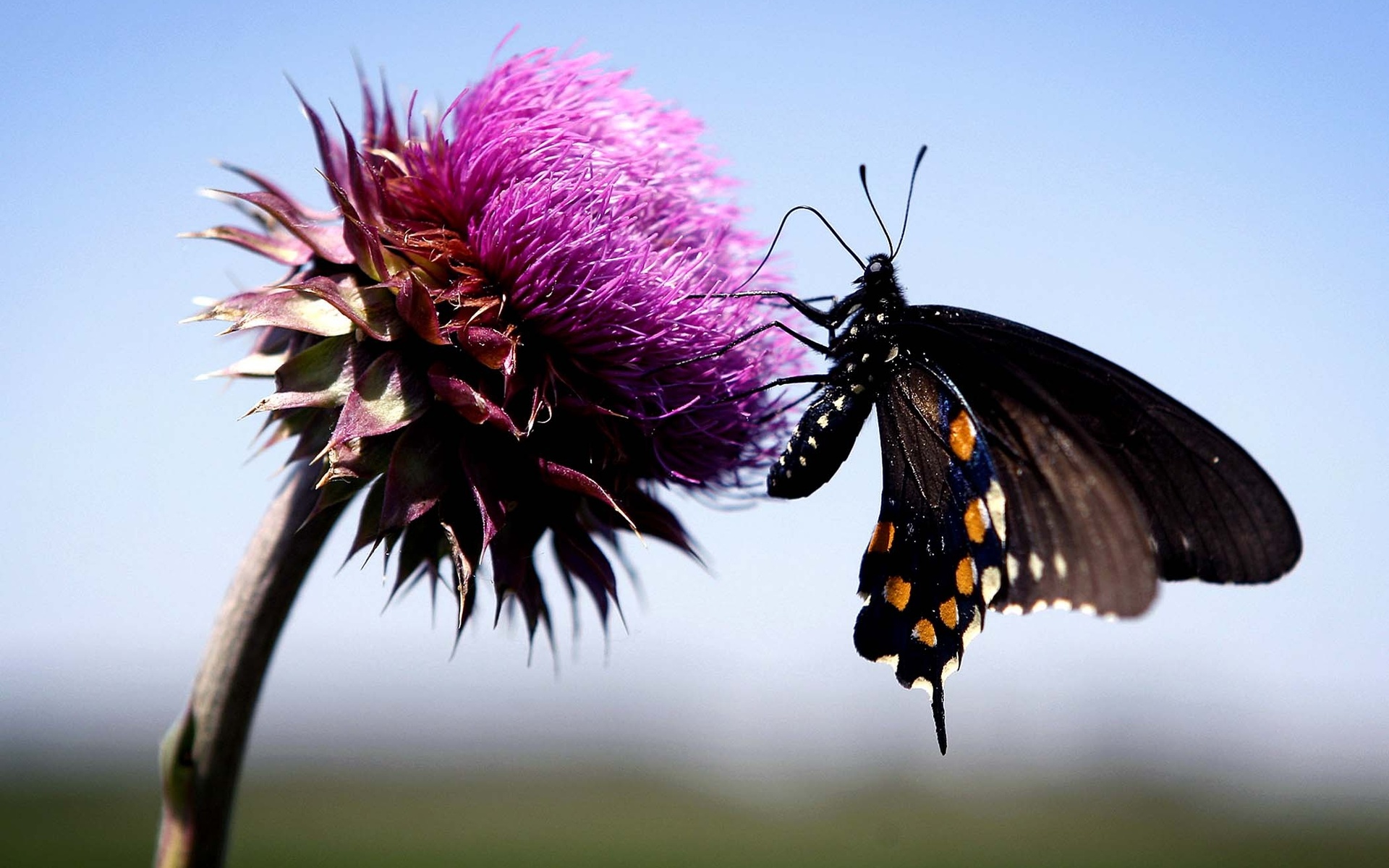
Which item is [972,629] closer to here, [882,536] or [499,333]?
[882,536]

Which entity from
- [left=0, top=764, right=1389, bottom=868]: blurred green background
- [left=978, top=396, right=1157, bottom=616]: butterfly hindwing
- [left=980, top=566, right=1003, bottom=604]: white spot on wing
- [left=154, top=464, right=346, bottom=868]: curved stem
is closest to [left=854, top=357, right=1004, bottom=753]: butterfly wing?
[left=980, top=566, right=1003, bottom=604]: white spot on wing

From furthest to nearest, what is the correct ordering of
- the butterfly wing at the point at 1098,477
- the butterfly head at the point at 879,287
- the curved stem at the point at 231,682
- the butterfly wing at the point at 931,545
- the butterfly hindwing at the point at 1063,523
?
1. the butterfly head at the point at 879,287
2. the butterfly wing at the point at 931,545
3. the butterfly hindwing at the point at 1063,523
4. the butterfly wing at the point at 1098,477
5. the curved stem at the point at 231,682

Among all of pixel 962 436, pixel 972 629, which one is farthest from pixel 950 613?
pixel 962 436

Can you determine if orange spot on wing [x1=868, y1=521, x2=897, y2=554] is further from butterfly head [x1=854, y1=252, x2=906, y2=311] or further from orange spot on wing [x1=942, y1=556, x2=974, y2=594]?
butterfly head [x1=854, y1=252, x2=906, y2=311]

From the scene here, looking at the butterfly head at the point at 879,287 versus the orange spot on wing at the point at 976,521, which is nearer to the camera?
the orange spot on wing at the point at 976,521

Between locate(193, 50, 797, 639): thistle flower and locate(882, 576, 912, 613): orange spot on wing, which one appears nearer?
locate(193, 50, 797, 639): thistle flower

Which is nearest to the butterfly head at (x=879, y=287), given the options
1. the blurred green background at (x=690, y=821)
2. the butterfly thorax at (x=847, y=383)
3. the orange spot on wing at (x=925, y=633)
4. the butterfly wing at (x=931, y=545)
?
the butterfly thorax at (x=847, y=383)

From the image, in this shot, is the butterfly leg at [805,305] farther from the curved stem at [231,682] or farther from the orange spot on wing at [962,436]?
the curved stem at [231,682]
